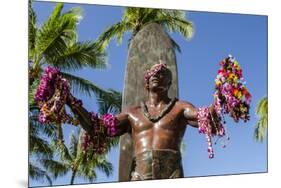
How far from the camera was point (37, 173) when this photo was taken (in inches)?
173

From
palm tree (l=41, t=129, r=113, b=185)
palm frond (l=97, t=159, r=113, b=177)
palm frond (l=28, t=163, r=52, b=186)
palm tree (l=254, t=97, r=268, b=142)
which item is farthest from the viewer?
palm tree (l=254, t=97, r=268, b=142)

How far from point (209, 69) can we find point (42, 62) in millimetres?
1458

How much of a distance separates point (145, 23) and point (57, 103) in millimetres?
1014

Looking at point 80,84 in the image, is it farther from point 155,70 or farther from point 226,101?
point 226,101

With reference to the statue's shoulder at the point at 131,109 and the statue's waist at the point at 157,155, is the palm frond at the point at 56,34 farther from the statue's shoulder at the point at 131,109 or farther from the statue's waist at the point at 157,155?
the statue's waist at the point at 157,155

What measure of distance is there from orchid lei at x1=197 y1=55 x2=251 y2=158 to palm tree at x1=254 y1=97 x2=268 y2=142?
189 mm

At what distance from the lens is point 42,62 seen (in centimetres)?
444

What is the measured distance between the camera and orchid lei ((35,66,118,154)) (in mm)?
4430

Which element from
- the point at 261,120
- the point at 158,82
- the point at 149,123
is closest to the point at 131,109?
the point at 149,123

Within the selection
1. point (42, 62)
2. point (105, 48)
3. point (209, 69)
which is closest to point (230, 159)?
point (209, 69)

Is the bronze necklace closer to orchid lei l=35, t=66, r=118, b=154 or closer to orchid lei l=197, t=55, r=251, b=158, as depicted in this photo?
orchid lei l=197, t=55, r=251, b=158

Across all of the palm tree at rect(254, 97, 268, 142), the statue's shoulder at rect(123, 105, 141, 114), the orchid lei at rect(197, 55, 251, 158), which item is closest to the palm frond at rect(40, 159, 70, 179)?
the statue's shoulder at rect(123, 105, 141, 114)

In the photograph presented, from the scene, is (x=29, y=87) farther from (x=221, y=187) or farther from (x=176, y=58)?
(x=221, y=187)
